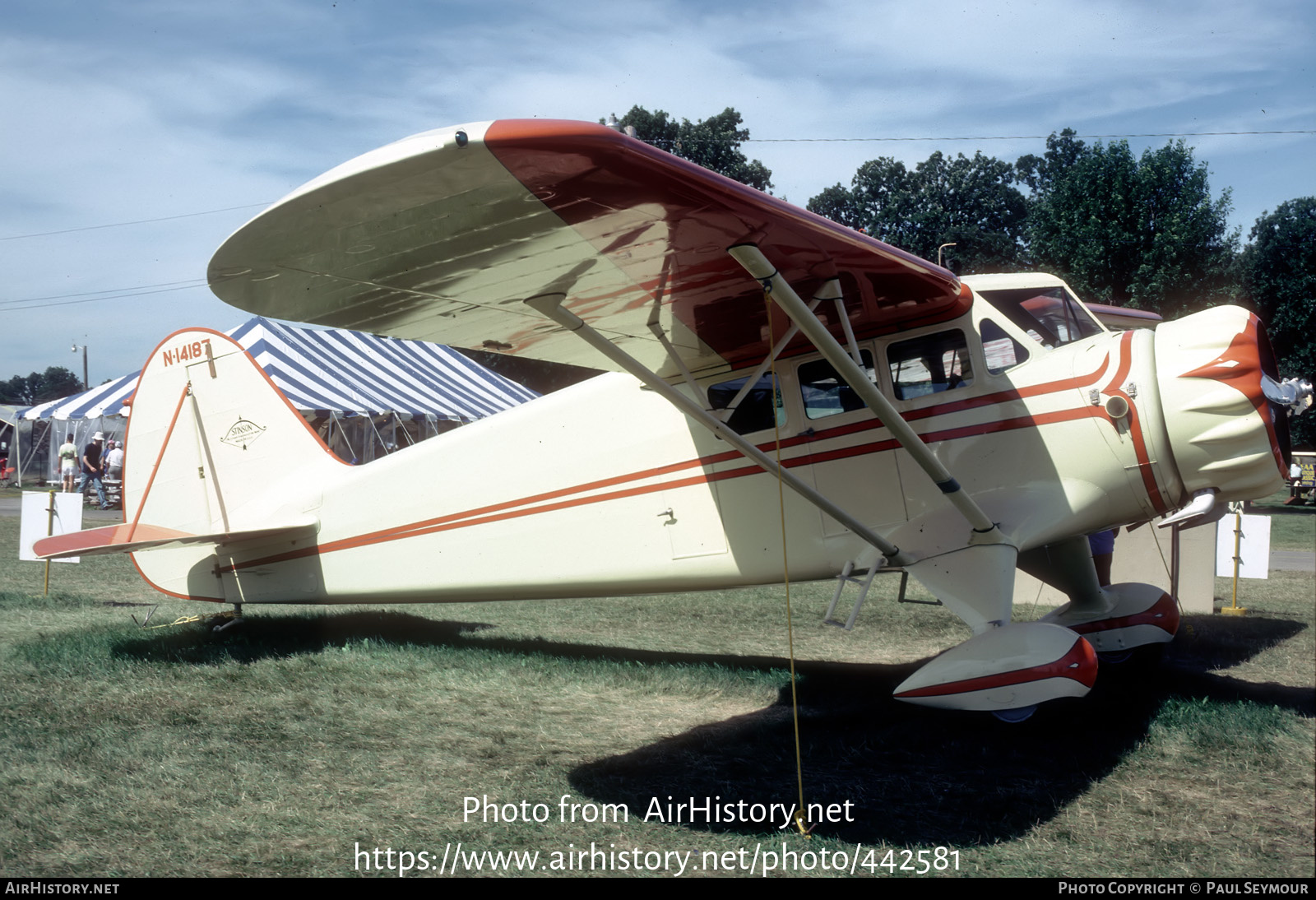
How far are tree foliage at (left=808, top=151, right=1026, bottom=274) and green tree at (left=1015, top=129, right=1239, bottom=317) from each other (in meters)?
13.5

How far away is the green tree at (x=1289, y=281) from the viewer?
845 inches

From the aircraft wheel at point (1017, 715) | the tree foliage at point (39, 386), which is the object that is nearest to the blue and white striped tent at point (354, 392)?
the aircraft wheel at point (1017, 715)

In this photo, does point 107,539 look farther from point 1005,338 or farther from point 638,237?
point 1005,338

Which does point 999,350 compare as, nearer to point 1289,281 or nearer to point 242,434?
point 242,434

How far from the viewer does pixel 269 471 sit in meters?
7.31

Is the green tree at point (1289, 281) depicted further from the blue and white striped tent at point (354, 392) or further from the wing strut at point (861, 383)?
the wing strut at point (861, 383)

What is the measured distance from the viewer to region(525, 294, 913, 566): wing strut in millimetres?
4098

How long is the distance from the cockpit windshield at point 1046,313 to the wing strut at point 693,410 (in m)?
1.47

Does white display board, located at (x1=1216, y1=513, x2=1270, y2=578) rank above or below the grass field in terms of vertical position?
above

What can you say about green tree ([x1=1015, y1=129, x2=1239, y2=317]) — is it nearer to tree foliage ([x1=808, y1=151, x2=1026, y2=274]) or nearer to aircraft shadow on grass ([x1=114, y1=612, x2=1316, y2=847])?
tree foliage ([x1=808, y1=151, x2=1026, y2=274])

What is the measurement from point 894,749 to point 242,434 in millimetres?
5647

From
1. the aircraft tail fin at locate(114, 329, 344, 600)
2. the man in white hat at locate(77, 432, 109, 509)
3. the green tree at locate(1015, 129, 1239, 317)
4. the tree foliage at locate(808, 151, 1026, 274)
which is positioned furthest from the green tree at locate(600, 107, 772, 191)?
the aircraft tail fin at locate(114, 329, 344, 600)

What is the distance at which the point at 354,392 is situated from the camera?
19.9 metres
